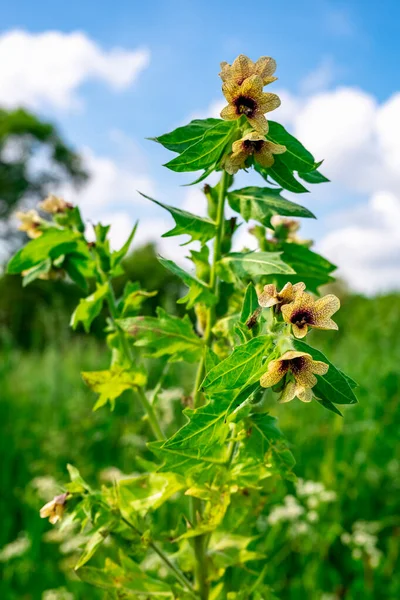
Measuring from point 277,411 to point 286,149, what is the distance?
12.3ft

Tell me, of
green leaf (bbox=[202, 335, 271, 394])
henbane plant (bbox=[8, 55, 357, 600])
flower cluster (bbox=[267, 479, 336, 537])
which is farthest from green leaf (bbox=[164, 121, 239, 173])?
flower cluster (bbox=[267, 479, 336, 537])

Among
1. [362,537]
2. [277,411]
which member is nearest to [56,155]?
[277,411]

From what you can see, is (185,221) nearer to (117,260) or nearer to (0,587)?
(117,260)

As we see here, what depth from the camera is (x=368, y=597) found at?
2.71 meters

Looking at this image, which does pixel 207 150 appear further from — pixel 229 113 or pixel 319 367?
pixel 319 367

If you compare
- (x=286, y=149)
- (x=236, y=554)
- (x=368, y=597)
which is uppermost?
(x=286, y=149)

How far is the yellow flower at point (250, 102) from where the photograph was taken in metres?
0.94

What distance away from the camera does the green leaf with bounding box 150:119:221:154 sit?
1025mm

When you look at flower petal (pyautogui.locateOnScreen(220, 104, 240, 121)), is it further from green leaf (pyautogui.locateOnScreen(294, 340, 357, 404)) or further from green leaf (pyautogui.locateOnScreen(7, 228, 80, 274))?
green leaf (pyautogui.locateOnScreen(7, 228, 80, 274))

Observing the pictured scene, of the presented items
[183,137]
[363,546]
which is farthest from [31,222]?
[363,546]

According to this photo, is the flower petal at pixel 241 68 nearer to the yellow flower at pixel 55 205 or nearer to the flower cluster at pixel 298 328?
the flower cluster at pixel 298 328

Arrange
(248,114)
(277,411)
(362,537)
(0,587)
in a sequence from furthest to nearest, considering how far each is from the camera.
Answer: (277,411), (0,587), (362,537), (248,114)

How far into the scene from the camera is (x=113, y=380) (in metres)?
1.29

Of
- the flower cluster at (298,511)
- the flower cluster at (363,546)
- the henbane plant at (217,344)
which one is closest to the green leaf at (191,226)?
the henbane plant at (217,344)
